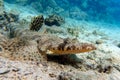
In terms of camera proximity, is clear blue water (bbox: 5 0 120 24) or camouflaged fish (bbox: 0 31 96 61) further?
clear blue water (bbox: 5 0 120 24)

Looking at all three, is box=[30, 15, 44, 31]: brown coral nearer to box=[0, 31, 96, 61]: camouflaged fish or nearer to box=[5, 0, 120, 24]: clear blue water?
box=[0, 31, 96, 61]: camouflaged fish

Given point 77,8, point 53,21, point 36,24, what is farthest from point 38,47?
point 77,8

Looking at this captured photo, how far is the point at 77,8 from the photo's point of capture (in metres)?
28.6

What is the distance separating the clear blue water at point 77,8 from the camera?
23505 millimetres

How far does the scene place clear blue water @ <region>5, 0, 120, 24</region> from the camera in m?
23.5

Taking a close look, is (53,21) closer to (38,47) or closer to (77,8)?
(38,47)

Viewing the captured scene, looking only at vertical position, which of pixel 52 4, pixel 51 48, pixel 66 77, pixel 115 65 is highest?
pixel 52 4

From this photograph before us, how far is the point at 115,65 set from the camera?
621cm

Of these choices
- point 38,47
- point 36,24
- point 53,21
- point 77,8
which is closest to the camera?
point 38,47

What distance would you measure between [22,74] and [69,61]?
71.1 inches

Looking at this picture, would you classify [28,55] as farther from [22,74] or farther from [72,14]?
[72,14]

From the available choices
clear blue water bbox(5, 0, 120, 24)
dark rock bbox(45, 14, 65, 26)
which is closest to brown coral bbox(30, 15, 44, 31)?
dark rock bbox(45, 14, 65, 26)

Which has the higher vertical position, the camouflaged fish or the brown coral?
the brown coral

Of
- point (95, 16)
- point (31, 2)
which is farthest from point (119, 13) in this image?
point (31, 2)
